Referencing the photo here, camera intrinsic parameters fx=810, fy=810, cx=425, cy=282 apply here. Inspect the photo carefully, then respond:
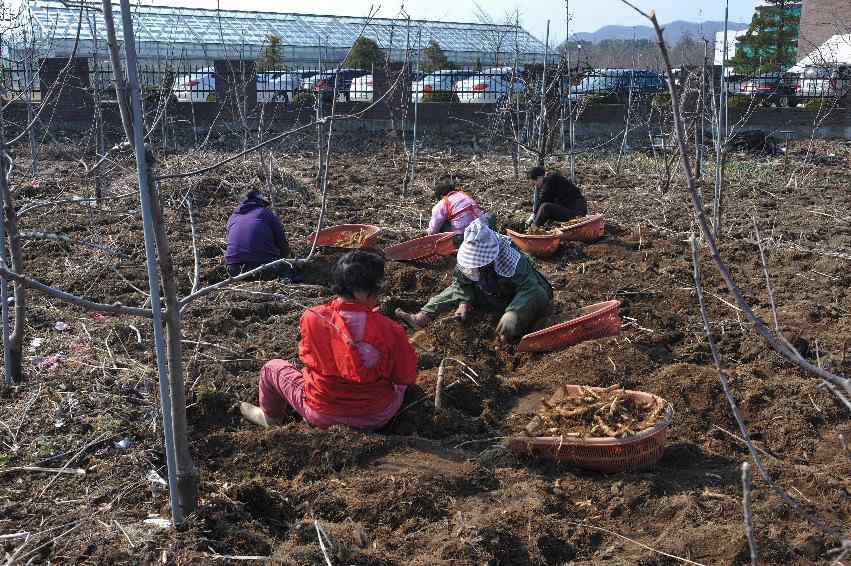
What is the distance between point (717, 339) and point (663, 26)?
4.11m

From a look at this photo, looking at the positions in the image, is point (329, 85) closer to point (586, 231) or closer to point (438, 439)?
point (586, 231)

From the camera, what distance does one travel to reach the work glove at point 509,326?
5.11 m

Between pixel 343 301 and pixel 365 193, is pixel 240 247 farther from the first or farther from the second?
pixel 365 193

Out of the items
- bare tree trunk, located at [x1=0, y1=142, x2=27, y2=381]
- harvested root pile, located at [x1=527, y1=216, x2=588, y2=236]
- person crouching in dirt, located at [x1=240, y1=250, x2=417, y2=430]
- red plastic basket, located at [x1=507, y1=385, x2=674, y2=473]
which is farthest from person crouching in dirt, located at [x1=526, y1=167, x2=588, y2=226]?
bare tree trunk, located at [x1=0, y1=142, x2=27, y2=381]

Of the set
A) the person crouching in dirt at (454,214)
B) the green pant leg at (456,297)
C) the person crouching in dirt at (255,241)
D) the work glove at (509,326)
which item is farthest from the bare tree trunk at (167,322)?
the person crouching in dirt at (454,214)

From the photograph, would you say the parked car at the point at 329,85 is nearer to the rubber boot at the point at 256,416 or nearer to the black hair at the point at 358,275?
the black hair at the point at 358,275

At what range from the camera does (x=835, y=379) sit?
4.44ft

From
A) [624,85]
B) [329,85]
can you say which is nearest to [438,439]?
[329,85]

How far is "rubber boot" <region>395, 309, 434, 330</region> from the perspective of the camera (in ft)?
17.8

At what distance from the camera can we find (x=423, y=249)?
697cm

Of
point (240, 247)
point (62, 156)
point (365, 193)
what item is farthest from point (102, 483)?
point (62, 156)

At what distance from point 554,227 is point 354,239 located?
1.88 metres

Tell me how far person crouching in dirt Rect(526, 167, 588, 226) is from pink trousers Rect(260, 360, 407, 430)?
419 centimetres

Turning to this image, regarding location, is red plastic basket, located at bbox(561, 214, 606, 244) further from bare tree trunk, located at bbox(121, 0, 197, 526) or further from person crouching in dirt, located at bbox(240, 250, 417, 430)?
bare tree trunk, located at bbox(121, 0, 197, 526)
